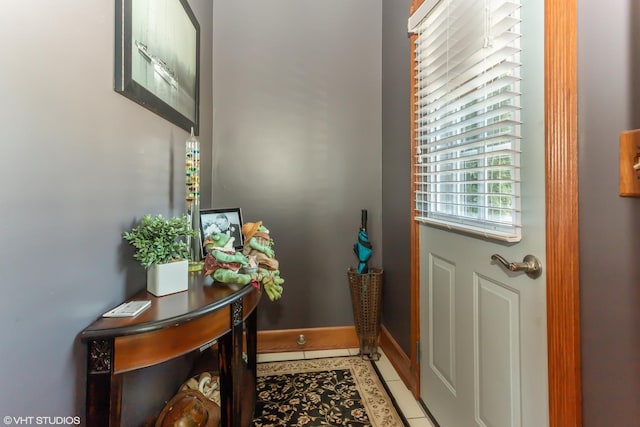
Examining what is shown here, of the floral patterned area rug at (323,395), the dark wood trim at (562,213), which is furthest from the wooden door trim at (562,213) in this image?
the floral patterned area rug at (323,395)

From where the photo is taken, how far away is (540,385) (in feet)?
3.06

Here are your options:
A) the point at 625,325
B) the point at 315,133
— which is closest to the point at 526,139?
the point at 625,325

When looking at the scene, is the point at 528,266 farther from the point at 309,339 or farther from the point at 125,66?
the point at 309,339

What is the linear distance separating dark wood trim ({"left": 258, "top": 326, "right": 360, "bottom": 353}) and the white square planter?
53.3 inches

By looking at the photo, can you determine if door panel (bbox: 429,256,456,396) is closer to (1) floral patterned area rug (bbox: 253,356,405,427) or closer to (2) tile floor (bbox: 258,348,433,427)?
(2) tile floor (bbox: 258,348,433,427)

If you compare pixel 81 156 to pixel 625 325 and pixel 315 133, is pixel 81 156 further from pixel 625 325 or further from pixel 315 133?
pixel 315 133

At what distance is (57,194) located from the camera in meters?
0.73

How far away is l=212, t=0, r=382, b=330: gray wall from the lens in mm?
2219

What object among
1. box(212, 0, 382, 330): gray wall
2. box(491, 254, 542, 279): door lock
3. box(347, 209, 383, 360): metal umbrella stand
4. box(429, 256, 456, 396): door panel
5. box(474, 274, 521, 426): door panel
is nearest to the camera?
box(491, 254, 542, 279): door lock

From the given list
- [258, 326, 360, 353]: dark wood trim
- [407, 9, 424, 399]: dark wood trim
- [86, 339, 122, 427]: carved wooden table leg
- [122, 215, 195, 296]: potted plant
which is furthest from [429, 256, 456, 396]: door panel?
[86, 339, 122, 427]: carved wooden table leg

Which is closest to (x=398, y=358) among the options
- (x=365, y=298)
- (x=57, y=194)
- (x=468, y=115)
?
(x=365, y=298)

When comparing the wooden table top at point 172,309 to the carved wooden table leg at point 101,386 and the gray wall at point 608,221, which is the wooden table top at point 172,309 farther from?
the gray wall at point 608,221

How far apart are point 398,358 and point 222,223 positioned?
1452 millimetres

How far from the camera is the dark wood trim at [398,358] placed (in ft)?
5.88
